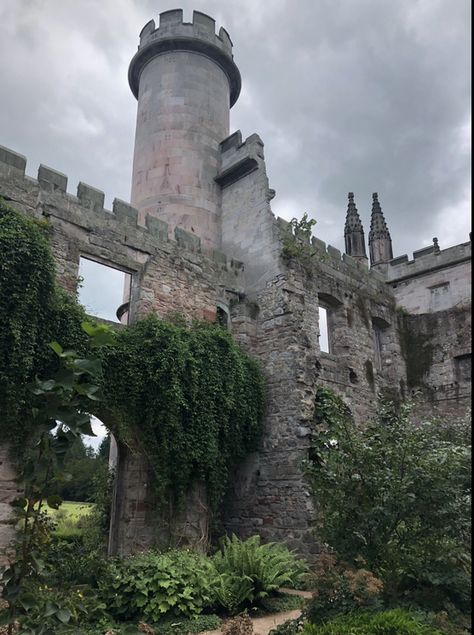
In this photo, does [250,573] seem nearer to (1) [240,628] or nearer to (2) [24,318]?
(1) [240,628]

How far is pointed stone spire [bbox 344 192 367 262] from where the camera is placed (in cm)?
2030

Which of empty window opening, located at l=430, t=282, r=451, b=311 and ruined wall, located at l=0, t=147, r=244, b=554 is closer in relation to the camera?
ruined wall, located at l=0, t=147, r=244, b=554

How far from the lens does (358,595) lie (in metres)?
6.12

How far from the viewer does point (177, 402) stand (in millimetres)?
9711

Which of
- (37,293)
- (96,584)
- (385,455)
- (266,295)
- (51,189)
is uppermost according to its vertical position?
(51,189)

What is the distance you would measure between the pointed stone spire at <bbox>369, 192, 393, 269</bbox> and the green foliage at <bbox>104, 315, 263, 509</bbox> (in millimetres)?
10546

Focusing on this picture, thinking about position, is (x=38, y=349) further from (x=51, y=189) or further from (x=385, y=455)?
(x=385, y=455)

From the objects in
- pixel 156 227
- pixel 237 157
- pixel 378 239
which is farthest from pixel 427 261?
pixel 156 227

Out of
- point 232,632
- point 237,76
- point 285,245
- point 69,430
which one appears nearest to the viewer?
point 69,430

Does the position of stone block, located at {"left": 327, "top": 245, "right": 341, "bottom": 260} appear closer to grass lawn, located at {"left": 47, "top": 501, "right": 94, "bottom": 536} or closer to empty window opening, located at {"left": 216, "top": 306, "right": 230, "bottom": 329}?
empty window opening, located at {"left": 216, "top": 306, "right": 230, "bottom": 329}

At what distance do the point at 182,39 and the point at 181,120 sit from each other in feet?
8.37


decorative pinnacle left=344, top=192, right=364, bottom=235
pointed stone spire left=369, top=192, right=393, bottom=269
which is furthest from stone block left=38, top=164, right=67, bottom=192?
decorative pinnacle left=344, top=192, right=364, bottom=235

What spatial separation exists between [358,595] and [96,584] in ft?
13.7

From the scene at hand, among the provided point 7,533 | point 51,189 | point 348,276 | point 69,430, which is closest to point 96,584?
point 7,533
